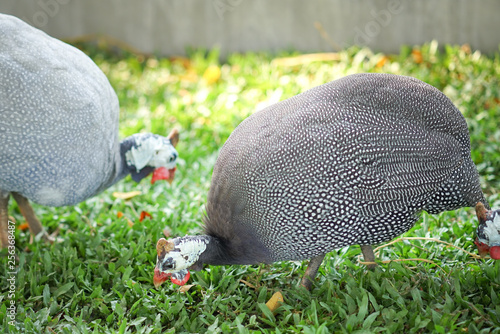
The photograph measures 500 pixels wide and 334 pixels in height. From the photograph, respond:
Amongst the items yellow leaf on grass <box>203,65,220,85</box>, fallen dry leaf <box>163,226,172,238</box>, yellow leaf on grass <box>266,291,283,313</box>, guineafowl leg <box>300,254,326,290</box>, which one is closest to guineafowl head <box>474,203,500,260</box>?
guineafowl leg <box>300,254,326,290</box>

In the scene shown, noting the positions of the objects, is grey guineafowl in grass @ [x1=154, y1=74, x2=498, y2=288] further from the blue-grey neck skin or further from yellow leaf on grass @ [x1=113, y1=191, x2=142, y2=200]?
yellow leaf on grass @ [x1=113, y1=191, x2=142, y2=200]

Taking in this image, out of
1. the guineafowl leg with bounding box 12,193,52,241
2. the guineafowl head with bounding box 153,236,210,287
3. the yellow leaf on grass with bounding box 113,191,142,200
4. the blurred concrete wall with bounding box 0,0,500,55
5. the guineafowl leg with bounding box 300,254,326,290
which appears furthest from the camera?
the blurred concrete wall with bounding box 0,0,500,55

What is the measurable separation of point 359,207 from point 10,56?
1.83 m

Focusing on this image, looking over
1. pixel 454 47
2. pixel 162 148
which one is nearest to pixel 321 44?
pixel 454 47

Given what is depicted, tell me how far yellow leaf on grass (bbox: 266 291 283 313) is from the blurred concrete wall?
399cm

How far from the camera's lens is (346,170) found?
2086 mm

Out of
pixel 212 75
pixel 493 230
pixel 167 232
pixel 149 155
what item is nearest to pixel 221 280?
pixel 167 232

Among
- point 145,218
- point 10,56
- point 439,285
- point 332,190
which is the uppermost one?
point 10,56

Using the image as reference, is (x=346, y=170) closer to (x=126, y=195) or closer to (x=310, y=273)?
(x=310, y=273)

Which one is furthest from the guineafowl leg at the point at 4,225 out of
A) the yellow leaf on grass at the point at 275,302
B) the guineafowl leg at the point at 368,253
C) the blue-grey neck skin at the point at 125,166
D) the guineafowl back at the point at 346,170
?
the guineafowl leg at the point at 368,253

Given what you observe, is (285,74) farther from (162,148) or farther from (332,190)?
(332,190)

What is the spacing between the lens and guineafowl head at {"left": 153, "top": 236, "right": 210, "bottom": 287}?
2211 millimetres

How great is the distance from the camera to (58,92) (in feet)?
8.47

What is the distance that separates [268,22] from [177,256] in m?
4.49
